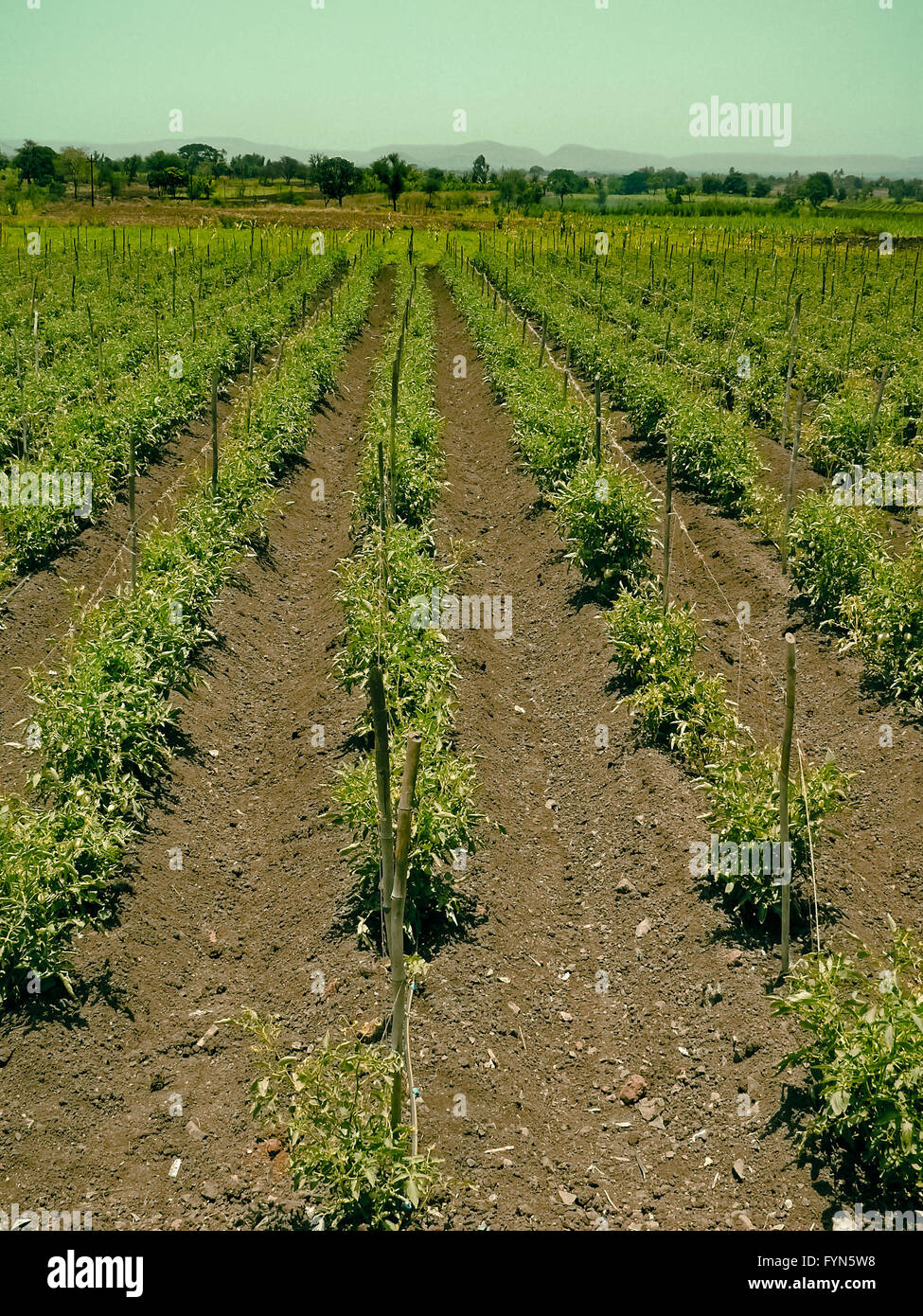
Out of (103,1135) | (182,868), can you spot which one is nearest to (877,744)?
(182,868)

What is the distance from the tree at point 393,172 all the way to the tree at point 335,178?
2957 mm

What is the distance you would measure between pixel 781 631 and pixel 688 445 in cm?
373

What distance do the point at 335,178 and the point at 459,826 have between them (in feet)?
238

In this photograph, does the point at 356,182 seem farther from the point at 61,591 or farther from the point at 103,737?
the point at 103,737

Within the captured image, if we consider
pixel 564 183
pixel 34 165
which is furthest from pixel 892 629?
pixel 34 165

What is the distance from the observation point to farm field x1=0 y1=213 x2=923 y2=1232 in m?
3.92

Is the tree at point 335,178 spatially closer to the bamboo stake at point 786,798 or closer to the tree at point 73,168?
the tree at point 73,168

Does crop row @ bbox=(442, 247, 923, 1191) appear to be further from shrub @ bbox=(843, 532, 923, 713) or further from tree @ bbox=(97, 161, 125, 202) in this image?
tree @ bbox=(97, 161, 125, 202)

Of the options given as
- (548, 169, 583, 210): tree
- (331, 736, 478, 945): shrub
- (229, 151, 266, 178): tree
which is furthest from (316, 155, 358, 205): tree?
(331, 736, 478, 945): shrub

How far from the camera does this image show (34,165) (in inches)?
2884

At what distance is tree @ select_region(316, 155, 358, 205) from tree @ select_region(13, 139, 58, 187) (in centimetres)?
1976

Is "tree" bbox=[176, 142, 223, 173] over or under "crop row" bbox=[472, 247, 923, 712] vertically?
over

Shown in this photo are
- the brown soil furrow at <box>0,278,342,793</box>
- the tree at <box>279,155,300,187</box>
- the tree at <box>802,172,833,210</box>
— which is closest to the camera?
the brown soil furrow at <box>0,278,342,793</box>

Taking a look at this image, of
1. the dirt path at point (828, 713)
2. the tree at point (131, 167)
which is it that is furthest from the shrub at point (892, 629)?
the tree at point (131, 167)
